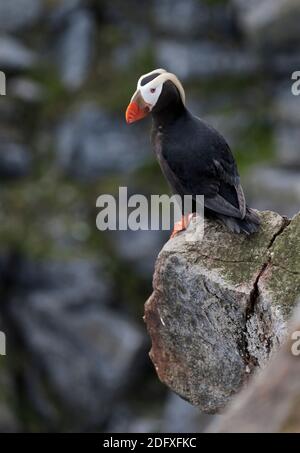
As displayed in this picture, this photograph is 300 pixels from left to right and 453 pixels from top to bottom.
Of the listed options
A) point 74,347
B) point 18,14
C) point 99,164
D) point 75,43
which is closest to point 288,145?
point 99,164

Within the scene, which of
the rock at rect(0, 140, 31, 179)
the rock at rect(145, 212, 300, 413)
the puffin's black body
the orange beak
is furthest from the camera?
the rock at rect(0, 140, 31, 179)

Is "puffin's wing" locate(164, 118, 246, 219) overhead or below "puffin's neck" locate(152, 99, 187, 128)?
below

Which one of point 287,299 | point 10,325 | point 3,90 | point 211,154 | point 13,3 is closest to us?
point 287,299

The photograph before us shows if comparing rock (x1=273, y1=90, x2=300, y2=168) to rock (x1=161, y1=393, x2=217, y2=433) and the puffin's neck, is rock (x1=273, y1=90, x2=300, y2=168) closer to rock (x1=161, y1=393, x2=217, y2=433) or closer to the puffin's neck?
rock (x1=161, y1=393, x2=217, y2=433)

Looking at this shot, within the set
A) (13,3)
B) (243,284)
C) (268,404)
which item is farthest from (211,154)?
(13,3)

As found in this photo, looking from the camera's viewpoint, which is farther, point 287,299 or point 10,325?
point 10,325

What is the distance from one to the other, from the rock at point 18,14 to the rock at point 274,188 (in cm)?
973

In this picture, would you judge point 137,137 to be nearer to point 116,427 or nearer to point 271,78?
point 271,78

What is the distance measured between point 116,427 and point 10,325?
3.67 meters

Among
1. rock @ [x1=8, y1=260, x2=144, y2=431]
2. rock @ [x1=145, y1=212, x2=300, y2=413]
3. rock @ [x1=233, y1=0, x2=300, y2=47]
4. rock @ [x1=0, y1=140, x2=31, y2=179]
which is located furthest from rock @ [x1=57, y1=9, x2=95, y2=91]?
rock @ [x1=145, y1=212, x2=300, y2=413]

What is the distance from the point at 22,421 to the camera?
20.7m

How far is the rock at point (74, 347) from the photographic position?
21312 mm

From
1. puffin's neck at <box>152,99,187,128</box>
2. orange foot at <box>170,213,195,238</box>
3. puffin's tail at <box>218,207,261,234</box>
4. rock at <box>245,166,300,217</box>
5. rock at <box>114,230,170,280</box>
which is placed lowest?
rock at <box>114,230,170,280</box>

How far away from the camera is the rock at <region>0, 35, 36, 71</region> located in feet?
88.2
